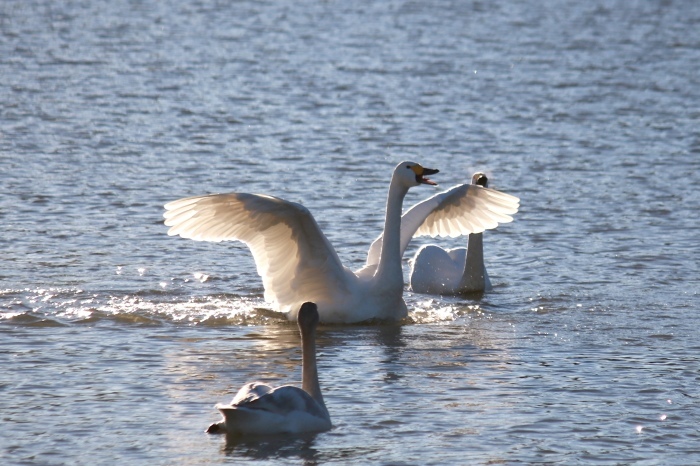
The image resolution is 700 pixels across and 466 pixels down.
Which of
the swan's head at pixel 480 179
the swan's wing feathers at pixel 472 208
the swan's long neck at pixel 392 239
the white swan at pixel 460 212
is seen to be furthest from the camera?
the swan's head at pixel 480 179

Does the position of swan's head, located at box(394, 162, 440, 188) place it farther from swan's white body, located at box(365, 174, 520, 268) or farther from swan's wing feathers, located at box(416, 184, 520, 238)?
swan's wing feathers, located at box(416, 184, 520, 238)

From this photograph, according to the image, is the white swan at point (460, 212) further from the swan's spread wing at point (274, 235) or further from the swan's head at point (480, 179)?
the swan's spread wing at point (274, 235)

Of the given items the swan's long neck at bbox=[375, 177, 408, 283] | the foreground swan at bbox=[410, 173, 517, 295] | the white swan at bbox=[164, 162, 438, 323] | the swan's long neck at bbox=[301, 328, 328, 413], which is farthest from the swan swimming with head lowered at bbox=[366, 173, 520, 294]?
the swan's long neck at bbox=[301, 328, 328, 413]

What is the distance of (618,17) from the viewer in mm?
33844

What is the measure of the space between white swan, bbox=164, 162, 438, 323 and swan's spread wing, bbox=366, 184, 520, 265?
0.83 meters

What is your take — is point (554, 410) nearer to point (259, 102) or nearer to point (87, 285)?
point (87, 285)

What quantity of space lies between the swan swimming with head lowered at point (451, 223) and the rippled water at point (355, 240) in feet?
1.04

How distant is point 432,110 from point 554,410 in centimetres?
1305

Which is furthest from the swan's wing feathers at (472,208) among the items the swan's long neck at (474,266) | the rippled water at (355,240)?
the rippled water at (355,240)

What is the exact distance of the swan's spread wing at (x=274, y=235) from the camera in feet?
36.6

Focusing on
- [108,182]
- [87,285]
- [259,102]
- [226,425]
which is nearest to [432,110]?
[259,102]

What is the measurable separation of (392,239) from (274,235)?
0.98m

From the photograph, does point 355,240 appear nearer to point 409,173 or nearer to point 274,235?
point 409,173

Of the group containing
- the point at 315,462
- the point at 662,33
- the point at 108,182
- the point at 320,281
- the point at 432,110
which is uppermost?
the point at 662,33
